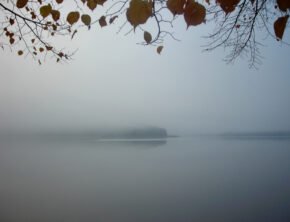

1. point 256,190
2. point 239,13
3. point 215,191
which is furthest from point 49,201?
point 239,13

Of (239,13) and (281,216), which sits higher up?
(239,13)

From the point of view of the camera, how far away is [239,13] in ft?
11.1

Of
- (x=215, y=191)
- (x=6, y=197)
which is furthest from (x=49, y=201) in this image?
(x=215, y=191)

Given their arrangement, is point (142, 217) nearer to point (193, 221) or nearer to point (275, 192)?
point (193, 221)

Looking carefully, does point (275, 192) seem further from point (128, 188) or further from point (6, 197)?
point (6, 197)

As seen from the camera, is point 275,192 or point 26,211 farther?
point 275,192

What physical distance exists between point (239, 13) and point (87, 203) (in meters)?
12.1

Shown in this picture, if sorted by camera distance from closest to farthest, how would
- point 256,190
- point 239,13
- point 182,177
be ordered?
point 239,13 < point 256,190 < point 182,177

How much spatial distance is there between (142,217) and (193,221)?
178 cm

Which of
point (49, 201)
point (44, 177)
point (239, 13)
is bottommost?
point (44, 177)

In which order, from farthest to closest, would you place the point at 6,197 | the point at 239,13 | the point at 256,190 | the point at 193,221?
the point at 256,190
the point at 6,197
the point at 193,221
the point at 239,13

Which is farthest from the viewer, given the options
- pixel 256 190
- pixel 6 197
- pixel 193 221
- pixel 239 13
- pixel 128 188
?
pixel 128 188

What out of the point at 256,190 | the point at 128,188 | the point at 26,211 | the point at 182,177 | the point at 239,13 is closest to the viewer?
the point at 239,13

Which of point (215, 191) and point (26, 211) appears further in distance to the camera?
point (215, 191)
